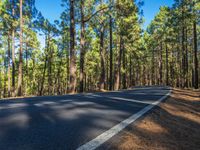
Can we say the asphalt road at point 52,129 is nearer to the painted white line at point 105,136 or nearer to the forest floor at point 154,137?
the painted white line at point 105,136

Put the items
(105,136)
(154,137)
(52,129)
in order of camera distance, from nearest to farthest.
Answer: (105,136), (52,129), (154,137)

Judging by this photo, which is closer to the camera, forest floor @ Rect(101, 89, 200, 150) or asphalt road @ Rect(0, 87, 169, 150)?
asphalt road @ Rect(0, 87, 169, 150)

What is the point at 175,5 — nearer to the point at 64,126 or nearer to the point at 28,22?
the point at 28,22

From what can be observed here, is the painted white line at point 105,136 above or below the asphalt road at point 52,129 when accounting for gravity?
below

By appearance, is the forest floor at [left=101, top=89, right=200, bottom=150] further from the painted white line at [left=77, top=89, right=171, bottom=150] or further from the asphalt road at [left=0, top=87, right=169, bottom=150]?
the asphalt road at [left=0, top=87, right=169, bottom=150]

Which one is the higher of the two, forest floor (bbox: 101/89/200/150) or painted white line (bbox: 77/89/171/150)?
painted white line (bbox: 77/89/171/150)

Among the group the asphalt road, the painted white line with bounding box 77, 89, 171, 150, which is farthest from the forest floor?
the asphalt road

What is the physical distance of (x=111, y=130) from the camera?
5188 mm

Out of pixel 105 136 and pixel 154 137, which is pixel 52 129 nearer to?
pixel 105 136

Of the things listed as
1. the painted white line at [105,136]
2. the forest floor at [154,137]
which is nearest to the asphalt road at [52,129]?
the painted white line at [105,136]

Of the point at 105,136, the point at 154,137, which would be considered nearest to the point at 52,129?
the point at 105,136

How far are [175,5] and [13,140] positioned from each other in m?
32.3

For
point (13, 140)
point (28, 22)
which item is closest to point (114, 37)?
point (28, 22)

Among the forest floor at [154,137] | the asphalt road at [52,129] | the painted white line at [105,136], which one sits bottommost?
the forest floor at [154,137]
